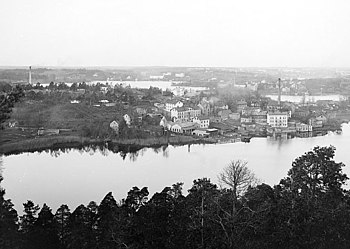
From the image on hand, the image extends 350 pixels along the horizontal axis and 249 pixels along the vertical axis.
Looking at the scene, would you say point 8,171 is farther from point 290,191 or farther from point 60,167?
point 290,191

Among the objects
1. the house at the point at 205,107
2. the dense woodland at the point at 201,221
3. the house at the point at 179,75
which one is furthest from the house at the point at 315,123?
the dense woodland at the point at 201,221

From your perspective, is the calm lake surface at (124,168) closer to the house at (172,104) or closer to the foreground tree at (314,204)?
the foreground tree at (314,204)

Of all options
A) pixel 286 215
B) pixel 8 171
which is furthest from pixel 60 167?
pixel 286 215

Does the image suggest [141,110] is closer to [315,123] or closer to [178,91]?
[178,91]

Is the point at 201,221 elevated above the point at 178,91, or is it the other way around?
the point at 178,91

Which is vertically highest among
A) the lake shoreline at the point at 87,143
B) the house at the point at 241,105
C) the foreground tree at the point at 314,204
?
the house at the point at 241,105

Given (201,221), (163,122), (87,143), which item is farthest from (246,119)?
(201,221)
